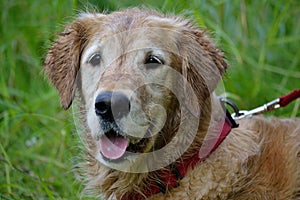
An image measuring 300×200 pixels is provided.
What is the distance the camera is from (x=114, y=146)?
3.89m

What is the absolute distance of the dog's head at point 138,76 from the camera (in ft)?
12.6

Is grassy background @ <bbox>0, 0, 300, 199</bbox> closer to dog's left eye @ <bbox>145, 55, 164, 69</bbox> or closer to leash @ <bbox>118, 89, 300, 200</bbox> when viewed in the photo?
leash @ <bbox>118, 89, 300, 200</bbox>

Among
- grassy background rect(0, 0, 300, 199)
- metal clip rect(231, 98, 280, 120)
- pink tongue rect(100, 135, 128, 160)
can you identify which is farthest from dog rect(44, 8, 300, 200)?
grassy background rect(0, 0, 300, 199)

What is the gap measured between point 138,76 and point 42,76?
280cm

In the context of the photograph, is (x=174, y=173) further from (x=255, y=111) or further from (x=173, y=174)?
(x=255, y=111)

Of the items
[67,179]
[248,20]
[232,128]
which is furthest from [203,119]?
[248,20]

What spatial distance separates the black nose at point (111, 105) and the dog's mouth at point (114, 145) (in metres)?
0.11

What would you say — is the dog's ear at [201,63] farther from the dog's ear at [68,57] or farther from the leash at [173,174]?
the dog's ear at [68,57]

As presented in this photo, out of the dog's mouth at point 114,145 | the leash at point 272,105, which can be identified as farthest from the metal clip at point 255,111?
the dog's mouth at point 114,145

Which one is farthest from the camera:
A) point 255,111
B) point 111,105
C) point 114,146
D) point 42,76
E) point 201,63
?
point 42,76

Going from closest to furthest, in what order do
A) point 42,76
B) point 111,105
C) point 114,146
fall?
1. point 111,105
2. point 114,146
3. point 42,76

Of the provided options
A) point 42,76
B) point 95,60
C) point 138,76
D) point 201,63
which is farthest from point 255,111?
point 42,76

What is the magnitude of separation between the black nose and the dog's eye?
19.1 inches

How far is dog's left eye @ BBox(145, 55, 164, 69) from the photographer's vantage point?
13.4ft
